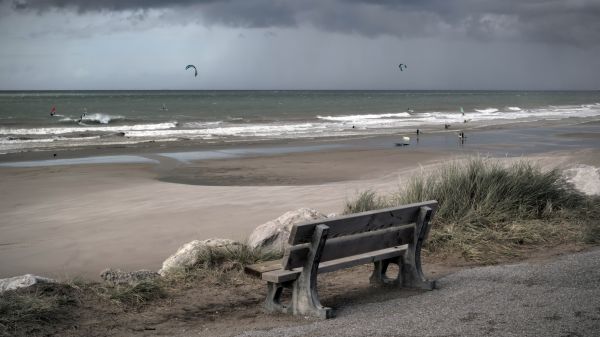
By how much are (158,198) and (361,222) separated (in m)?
8.29

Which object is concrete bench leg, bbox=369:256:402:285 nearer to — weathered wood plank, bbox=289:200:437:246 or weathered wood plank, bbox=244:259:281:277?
weathered wood plank, bbox=289:200:437:246

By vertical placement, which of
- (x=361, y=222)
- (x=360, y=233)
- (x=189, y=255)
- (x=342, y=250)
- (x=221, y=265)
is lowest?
(x=221, y=265)

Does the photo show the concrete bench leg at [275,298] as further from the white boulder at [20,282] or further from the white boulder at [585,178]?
the white boulder at [585,178]

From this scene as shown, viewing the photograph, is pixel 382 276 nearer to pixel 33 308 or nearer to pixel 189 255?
pixel 189 255

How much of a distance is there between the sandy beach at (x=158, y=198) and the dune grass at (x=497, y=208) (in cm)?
71

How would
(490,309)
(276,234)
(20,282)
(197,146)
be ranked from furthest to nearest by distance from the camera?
(197,146) < (276,234) < (20,282) < (490,309)

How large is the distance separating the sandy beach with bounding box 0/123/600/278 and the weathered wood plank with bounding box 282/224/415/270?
9.69 ft

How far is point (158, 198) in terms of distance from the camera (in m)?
Result: 13.1

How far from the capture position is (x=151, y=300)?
19.9ft

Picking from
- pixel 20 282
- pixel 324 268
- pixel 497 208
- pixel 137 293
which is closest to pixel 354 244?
pixel 324 268

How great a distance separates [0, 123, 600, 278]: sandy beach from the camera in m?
8.95

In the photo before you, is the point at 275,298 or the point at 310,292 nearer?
the point at 310,292

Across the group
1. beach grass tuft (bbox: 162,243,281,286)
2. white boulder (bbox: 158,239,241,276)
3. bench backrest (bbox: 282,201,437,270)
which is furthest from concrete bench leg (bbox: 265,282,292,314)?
white boulder (bbox: 158,239,241,276)

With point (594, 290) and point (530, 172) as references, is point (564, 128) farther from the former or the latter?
point (594, 290)
